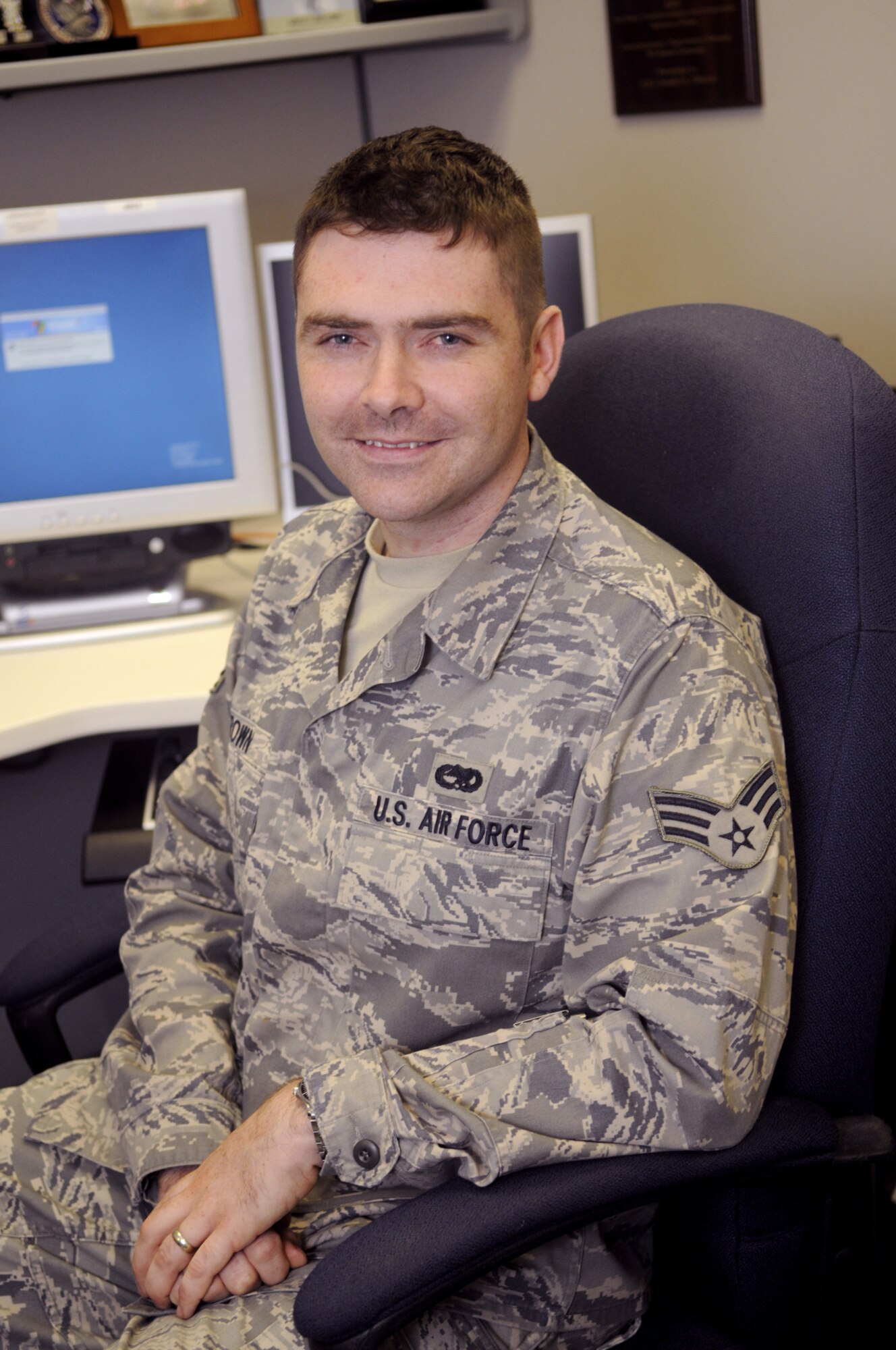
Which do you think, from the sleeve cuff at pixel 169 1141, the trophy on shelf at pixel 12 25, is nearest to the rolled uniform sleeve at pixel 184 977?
the sleeve cuff at pixel 169 1141

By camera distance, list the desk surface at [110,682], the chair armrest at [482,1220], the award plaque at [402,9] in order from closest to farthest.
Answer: the chair armrest at [482,1220]
the desk surface at [110,682]
the award plaque at [402,9]

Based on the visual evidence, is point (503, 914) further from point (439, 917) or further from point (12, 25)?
point (12, 25)

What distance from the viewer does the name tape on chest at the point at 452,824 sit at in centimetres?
90

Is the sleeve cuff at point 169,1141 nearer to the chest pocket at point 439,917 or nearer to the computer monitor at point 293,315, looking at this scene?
the chest pocket at point 439,917

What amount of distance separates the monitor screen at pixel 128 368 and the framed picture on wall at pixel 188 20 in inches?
11.0

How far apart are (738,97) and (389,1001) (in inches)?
57.5

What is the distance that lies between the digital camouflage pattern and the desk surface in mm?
314

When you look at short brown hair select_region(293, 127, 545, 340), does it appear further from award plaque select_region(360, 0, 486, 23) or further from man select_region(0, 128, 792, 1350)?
award plaque select_region(360, 0, 486, 23)

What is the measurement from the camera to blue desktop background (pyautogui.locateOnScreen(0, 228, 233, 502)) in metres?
1.62

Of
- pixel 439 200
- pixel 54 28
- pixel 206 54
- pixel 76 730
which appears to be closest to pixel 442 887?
pixel 439 200

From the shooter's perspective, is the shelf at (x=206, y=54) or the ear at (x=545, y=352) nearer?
the ear at (x=545, y=352)

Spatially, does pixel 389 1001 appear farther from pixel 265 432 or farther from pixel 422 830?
pixel 265 432

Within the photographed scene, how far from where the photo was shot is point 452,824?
921mm

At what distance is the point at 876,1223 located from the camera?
892 mm
